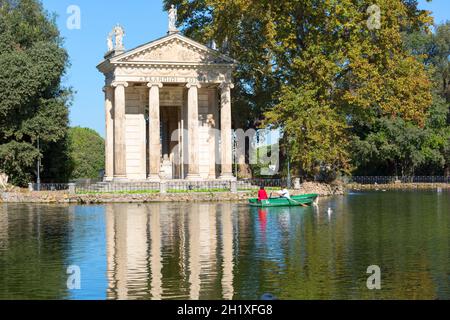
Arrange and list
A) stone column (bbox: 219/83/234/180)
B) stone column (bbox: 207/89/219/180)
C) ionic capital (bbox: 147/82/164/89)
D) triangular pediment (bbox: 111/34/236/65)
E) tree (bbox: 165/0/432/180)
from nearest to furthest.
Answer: tree (bbox: 165/0/432/180) < triangular pediment (bbox: 111/34/236/65) < ionic capital (bbox: 147/82/164/89) < stone column (bbox: 219/83/234/180) < stone column (bbox: 207/89/219/180)

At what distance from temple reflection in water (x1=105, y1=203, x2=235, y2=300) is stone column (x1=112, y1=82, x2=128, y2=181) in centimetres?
2380

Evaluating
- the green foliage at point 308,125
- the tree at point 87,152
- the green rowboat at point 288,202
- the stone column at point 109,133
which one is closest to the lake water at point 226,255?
the green rowboat at point 288,202

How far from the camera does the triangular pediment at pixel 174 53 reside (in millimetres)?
69812

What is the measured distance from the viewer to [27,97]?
70.4 meters

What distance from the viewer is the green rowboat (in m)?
52.7

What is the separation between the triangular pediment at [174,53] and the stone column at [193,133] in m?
2.31

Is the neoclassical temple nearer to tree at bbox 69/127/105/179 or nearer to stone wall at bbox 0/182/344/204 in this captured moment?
stone wall at bbox 0/182/344/204

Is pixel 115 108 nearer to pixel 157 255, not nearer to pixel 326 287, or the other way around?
pixel 157 255

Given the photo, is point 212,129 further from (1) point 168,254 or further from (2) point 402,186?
(1) point 168,254

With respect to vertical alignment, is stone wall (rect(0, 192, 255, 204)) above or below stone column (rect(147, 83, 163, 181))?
below

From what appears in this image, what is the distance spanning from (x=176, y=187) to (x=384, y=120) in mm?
31117

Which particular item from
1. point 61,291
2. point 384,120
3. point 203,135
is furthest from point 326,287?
point 384,120

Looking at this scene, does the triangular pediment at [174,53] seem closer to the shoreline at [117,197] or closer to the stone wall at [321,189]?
the stone wall at [321,189]

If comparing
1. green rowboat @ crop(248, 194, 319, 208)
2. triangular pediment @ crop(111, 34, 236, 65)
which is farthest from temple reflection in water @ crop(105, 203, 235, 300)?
triangular pediment @ crop(111, 34, 236, 65)
